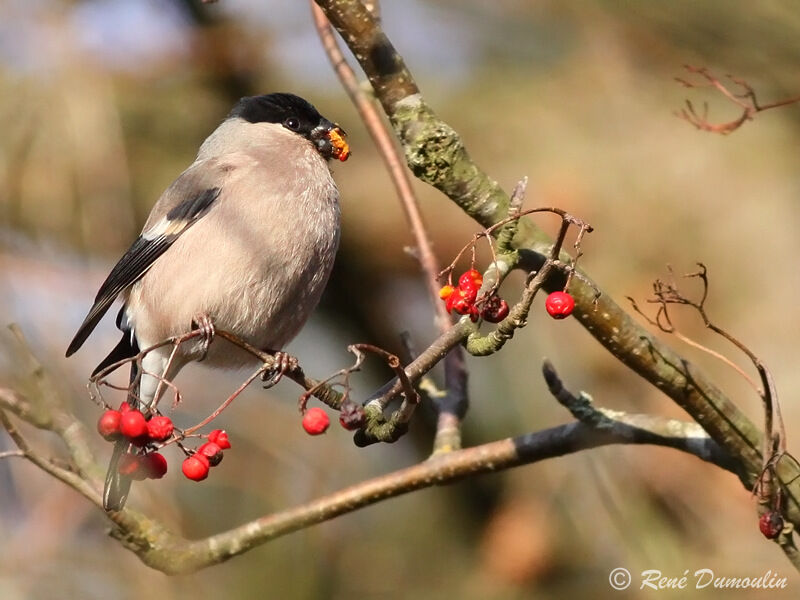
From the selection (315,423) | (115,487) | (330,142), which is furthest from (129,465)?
(330,142)

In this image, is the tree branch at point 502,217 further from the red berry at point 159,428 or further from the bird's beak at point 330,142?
the bird's beak at point 330,142

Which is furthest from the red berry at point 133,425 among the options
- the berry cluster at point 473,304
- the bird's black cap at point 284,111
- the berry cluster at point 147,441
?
the bird's black cap at point 284,111

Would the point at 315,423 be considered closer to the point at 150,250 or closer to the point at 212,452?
the point at 212,452

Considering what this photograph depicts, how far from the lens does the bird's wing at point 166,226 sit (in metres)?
4.53

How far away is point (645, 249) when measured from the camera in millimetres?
6848

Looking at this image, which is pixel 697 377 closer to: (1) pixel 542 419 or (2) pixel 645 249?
(1) pixel 542 419

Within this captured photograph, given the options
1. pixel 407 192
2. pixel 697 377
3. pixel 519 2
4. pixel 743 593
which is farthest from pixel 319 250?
pixel 519 2

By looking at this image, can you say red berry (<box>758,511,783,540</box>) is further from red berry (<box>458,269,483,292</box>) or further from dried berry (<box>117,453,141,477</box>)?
dried berry (<box>117,453,141,477</box>)

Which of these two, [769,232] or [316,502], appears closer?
[316,502]

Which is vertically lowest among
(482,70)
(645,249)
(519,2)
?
(645,249)

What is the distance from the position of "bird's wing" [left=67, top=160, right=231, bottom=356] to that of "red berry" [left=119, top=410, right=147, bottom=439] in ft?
5.27

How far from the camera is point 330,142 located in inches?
193

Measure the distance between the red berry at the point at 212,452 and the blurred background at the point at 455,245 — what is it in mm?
2185

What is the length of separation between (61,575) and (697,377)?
11.7 ft
